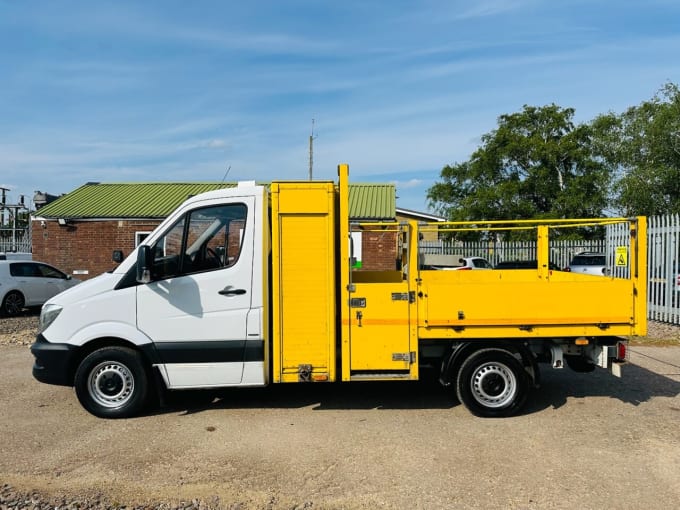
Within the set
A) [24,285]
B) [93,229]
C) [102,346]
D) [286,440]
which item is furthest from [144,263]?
[93,229]

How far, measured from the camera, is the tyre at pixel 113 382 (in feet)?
18.4

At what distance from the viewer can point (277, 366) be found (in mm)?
5562

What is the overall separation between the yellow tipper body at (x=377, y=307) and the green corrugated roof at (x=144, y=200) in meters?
14.3

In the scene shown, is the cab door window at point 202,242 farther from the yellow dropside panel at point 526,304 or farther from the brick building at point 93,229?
the brick building at point 93,229

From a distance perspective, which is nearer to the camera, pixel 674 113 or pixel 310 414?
pixel 310 414

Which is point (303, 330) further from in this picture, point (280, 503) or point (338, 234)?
point (280, 503)

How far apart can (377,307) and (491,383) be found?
1.52m

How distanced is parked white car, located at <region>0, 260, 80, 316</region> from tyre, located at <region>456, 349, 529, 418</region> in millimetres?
12928

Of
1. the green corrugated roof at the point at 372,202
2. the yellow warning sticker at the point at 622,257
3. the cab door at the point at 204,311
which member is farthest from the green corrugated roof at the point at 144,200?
the cab door at the point at 204,311

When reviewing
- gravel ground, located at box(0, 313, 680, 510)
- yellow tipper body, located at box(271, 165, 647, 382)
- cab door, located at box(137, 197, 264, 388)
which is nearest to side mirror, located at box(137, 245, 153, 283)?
cab door, located at box(137, 197, 264, 388)

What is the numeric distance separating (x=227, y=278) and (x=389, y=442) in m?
2.29

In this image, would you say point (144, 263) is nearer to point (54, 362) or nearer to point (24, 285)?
point (54, 362)

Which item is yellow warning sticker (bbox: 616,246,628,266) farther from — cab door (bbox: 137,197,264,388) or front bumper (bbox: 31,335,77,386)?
front bumper (bbox: 31,335,77,386)

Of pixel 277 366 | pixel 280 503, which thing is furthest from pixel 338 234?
pixel 280 503
